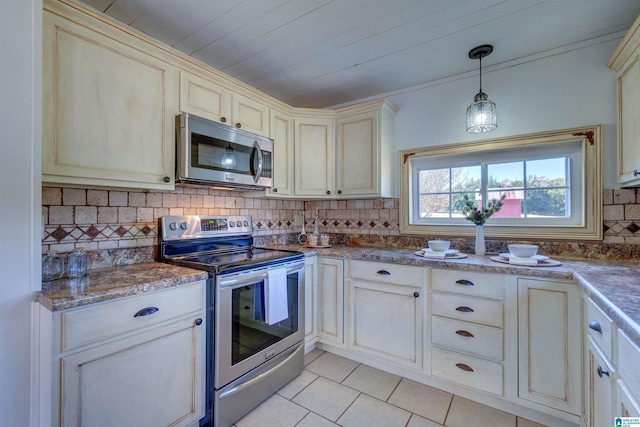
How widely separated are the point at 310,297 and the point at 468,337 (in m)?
1.16

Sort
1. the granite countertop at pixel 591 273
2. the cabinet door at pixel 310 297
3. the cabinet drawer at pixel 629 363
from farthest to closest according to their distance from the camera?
1. the cabinet door at pixel 310 297
2. the granite countertop at pixel 591 273
3. the cabinet drawer at pixel 629 363

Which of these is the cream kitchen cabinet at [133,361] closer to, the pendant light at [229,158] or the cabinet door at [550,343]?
the pendant light at [229,158]

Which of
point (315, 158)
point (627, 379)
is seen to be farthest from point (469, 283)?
point (315, 158)

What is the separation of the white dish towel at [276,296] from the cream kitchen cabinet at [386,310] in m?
0.58

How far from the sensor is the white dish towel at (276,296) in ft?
5.95

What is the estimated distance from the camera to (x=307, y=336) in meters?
2.31

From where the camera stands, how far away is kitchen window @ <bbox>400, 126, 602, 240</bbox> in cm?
194

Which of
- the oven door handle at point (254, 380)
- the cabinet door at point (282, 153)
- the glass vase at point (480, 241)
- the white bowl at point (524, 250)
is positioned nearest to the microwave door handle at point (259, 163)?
the cabinet door at point (282, 153)

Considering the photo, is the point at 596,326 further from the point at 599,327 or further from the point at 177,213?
the point at 177,213

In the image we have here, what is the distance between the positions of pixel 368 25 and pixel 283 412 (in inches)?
95.1

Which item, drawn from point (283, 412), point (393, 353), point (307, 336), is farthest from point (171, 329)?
point (393, 353)

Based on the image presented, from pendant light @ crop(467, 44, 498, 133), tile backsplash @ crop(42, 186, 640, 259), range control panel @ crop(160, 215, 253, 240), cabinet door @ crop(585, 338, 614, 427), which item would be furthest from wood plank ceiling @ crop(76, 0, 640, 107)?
cabinet door @ crop(585, 338, 614, 427)

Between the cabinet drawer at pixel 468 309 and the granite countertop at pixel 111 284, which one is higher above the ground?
the granite countertop at pixel 111 284

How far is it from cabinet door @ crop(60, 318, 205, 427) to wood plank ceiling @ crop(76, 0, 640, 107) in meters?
1.72
